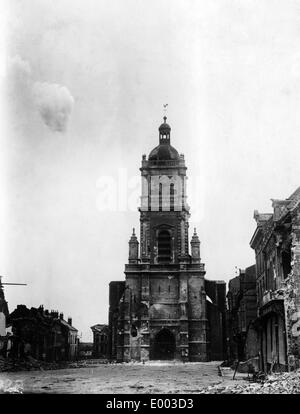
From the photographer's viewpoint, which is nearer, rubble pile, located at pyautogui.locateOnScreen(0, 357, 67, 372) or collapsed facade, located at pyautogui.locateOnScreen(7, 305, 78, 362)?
rubble pile, located at pyautogui.locateOnScreen(0, 357, 67, 372)

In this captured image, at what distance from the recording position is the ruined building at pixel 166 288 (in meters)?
51.5

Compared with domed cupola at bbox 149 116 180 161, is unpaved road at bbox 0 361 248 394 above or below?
below

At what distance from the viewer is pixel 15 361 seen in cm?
3750

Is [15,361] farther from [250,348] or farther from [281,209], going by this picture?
[281,209]

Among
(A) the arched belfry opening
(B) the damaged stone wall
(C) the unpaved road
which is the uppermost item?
(A) the arched belfry opening

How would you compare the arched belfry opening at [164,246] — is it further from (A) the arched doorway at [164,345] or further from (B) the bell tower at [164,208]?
(A) the arched doorway at [164,345]

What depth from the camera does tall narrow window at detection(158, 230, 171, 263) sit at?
55.3m

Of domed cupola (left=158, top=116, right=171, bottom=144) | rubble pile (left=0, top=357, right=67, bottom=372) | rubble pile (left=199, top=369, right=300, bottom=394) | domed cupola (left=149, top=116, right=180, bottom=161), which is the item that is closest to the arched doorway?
rubble pile (left=0, top=357, right=67, bottom=372)

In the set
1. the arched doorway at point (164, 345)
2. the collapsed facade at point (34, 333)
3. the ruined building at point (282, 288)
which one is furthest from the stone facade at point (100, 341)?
the ruined building at point (282, 288)

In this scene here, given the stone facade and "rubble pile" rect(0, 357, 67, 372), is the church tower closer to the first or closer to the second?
"rubble pile" rect(0, 357, 67, 372)

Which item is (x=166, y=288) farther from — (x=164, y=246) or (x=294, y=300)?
(x=294, y=300)

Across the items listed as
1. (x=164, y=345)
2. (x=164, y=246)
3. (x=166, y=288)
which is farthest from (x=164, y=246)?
(x=164, y=345)

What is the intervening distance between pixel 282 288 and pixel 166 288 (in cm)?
3228

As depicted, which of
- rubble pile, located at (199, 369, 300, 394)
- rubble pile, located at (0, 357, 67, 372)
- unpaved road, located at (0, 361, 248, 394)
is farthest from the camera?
rubble pile, located at (0, 357, 67, 372)
